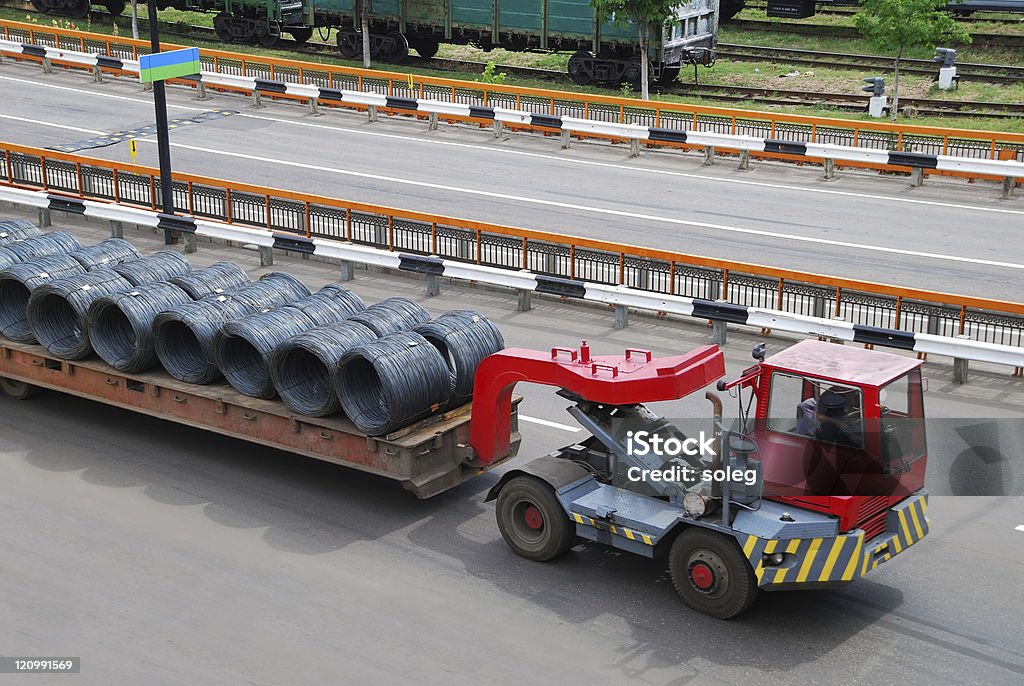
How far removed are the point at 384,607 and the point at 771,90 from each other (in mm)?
26333

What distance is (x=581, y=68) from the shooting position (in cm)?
3616

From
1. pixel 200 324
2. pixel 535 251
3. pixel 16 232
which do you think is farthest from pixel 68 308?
pixel 535 251

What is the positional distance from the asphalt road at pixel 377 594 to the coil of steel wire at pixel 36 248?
108 inches

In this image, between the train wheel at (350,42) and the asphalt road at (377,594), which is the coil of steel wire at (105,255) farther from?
the train wheel at (350,42)

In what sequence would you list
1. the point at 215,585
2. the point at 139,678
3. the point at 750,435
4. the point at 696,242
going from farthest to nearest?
the point at 696,242, the point at 215,585, the point at 750,435, the point at 139,678

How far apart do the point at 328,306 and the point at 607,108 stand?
55.8 feet

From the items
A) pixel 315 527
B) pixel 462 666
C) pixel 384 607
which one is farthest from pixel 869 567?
pixel 315 527

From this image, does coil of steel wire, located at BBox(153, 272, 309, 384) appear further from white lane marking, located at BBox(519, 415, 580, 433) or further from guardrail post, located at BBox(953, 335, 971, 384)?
guardrail post, located at BBox(953, 335, 971, 384)

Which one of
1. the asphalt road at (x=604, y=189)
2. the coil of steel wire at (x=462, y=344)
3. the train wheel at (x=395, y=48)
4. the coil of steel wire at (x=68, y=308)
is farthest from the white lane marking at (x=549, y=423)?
the train wheel at (x=395, y=48)

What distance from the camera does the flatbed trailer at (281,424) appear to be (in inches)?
468

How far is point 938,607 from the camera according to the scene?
10.5 metres

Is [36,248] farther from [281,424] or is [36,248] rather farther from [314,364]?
[281,424]

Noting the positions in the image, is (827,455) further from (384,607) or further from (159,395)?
(159,395)

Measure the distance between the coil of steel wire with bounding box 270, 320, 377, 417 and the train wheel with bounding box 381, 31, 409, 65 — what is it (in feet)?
89.5
